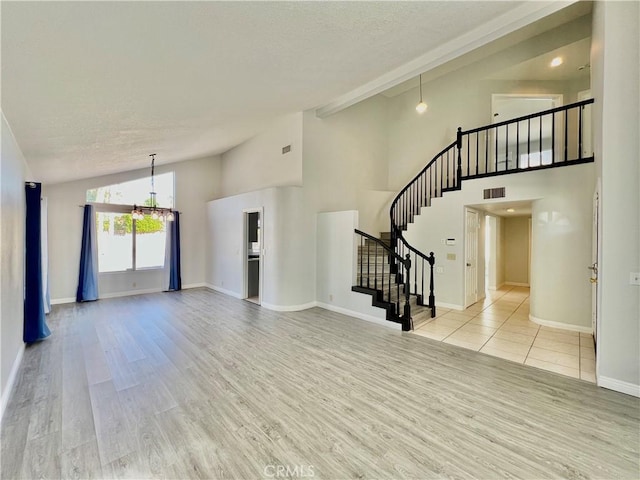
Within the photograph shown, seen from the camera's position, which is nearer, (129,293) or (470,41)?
(470,41)

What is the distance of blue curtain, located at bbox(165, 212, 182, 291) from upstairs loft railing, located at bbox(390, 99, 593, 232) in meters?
5.95

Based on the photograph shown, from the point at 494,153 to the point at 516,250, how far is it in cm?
391

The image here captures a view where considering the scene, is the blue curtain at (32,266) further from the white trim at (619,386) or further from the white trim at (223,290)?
the white trim at (619,386)

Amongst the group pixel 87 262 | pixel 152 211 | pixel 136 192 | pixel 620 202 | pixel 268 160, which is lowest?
pixel 87 262

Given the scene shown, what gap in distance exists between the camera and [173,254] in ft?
25.0

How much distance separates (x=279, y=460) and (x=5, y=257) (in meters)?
3.18

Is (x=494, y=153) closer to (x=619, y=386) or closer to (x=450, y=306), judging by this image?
(x=450, y=306)

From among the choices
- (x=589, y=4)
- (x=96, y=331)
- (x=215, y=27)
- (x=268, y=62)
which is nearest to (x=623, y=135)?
(x=268, y=62)

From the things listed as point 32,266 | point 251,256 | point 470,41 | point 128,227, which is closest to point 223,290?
point 251,256

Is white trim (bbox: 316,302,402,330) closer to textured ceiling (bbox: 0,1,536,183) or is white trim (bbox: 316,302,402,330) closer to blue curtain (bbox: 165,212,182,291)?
textured ceiling (bbox: 0,1,536,183)

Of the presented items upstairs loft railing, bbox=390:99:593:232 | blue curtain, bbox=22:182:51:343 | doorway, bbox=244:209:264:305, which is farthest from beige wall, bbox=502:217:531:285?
blue curtain, bbox=22:182:51:343

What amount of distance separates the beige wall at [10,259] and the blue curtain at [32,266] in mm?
149

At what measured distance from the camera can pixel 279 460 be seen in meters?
1.86

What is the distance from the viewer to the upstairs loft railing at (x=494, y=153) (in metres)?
5.60
